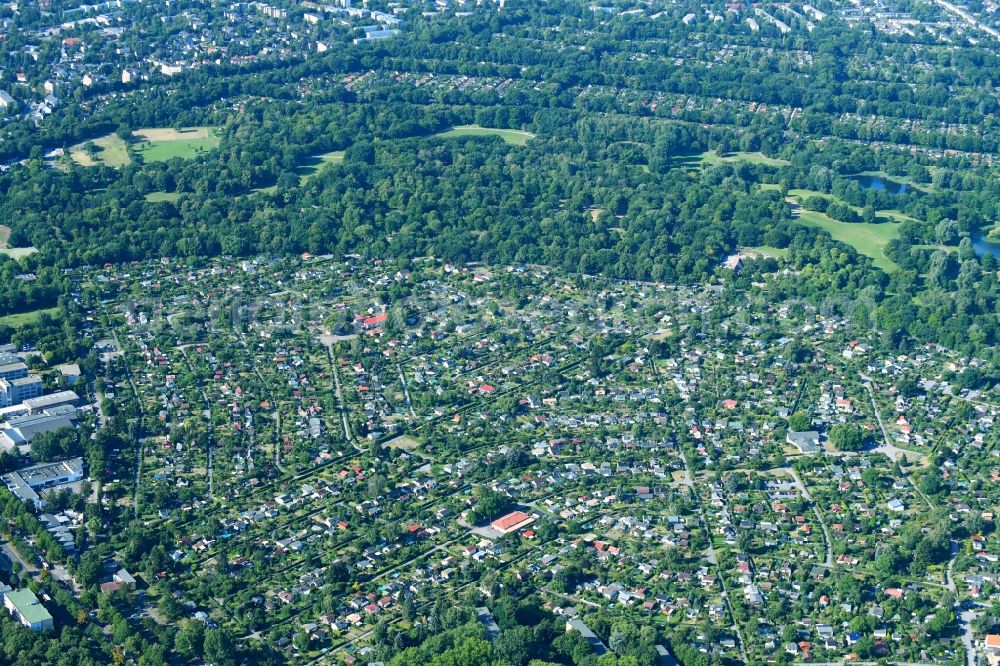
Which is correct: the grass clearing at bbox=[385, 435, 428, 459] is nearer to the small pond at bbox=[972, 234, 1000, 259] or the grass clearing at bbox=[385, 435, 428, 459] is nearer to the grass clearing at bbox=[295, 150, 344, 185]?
the grass clearing at bbox=[295, 150, 344, 185]

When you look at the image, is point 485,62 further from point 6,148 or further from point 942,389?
point 942,389

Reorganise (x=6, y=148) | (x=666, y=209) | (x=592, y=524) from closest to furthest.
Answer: (x=592, y=524), (x=666, y=209), (x=6, y=148)

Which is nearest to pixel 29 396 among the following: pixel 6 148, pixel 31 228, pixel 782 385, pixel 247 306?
pixel 247 306

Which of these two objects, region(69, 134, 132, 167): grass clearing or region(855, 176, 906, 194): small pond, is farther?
region(855, 176, 906, 194): small pond

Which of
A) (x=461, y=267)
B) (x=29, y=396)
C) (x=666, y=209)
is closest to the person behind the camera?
(x=29, y=396)

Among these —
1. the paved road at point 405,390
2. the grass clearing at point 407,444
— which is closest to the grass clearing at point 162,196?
the paved road at point 405,390

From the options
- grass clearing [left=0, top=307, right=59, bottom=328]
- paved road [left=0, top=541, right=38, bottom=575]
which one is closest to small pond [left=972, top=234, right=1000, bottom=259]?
grass clearing [left=0, top=307, right=59, bottom=328]

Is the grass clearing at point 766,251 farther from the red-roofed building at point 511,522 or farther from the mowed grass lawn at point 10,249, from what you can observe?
the mowed grass lawn at point 10,249
